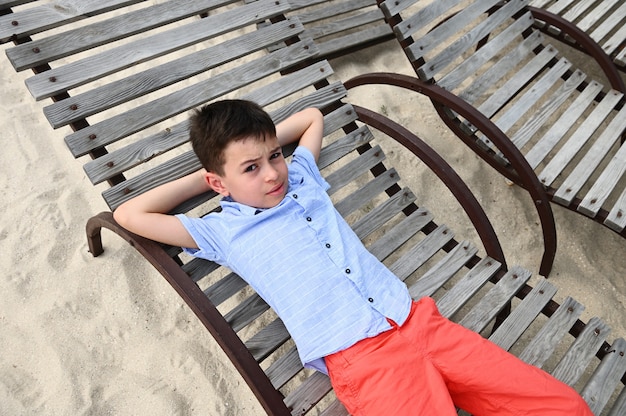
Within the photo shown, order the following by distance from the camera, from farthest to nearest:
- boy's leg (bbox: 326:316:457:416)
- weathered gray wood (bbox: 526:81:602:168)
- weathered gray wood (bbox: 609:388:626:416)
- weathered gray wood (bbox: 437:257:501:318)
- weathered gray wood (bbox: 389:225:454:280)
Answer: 1. weathered gray wood (bbox: 526:81:602:168)
2. weathered gray wood (bbox: 389:225:454:280)
3. weathered gray wood (bbox: 437:257:501:318)
4. weathered gray wood (bbox: 609:388:626:416)
5. boy's leg (bbox: 326:316:457:416)

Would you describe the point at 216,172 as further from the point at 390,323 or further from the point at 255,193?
the point at 390,323

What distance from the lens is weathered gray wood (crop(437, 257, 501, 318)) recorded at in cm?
223

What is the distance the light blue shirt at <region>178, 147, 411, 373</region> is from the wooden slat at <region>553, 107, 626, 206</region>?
1.26 meters

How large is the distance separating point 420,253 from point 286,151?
757 millimetres

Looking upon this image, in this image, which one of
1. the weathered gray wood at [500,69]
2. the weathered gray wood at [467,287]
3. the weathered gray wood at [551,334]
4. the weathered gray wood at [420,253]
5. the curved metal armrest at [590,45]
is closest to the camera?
the weathered gray wood at [551,334]

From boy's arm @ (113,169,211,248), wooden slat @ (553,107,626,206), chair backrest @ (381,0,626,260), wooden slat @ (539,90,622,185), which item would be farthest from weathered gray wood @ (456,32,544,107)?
boy's arm @ (113,169,211,248)

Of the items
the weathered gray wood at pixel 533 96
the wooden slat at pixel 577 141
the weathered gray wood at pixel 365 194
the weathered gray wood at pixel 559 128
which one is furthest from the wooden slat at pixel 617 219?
the weathered gray wood at pixel 365 194

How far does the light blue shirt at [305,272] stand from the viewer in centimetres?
176

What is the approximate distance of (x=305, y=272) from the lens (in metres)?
1.81

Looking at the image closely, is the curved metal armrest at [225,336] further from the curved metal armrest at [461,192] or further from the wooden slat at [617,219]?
the wooden slat at [617,219]

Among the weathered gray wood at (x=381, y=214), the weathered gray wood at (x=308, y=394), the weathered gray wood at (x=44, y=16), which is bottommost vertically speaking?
the weathered gray wood at (x=308, y=394)

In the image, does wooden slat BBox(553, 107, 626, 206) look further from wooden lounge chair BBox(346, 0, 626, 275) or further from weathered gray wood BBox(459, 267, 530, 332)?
weathered gray wood BBox(459, 267, 530, 332)

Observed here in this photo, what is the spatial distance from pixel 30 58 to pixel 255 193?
1056 millimetres

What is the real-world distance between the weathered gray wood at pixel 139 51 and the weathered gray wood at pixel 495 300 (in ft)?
5.54
